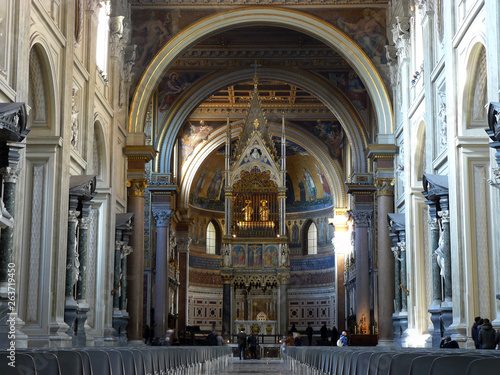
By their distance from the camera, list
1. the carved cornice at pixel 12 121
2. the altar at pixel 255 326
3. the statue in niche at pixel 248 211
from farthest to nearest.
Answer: the statue in niche at pixel 248 211 → the altar at pixel 255 326 → the carved cornice at pixel 12 121

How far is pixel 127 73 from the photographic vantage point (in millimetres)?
23562

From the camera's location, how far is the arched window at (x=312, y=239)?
42312 mm

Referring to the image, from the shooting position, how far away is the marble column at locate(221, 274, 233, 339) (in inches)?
1304

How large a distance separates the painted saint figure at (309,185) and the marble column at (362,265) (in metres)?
11.7

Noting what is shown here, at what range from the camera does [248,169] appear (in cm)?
3325

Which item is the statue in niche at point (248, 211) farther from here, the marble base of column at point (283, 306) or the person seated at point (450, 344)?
the person seated at point (450, 344)

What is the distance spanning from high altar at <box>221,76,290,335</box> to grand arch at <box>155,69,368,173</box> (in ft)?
5.30

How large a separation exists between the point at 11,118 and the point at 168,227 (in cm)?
2046

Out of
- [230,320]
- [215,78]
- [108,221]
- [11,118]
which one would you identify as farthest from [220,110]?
[11,118]

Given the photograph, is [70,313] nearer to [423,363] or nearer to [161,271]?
[423,363]

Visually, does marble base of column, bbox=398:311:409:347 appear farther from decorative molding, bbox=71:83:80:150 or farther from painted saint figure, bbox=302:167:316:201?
painted saint figure, bbox=302:167:316:201

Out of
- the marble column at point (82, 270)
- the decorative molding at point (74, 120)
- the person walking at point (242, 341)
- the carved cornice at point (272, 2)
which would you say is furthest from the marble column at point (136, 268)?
the decorative molding at point (74, 120)

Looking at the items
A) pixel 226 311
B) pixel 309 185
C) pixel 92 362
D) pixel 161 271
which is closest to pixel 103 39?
pixel 161 271

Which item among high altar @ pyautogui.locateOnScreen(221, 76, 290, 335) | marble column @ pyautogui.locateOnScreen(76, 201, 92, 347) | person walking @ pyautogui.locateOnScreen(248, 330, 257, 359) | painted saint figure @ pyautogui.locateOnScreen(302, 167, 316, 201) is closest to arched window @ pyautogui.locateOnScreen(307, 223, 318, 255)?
painted saint figure @ pyautogui.locateOnScreen(302, 167, 316, 201)
